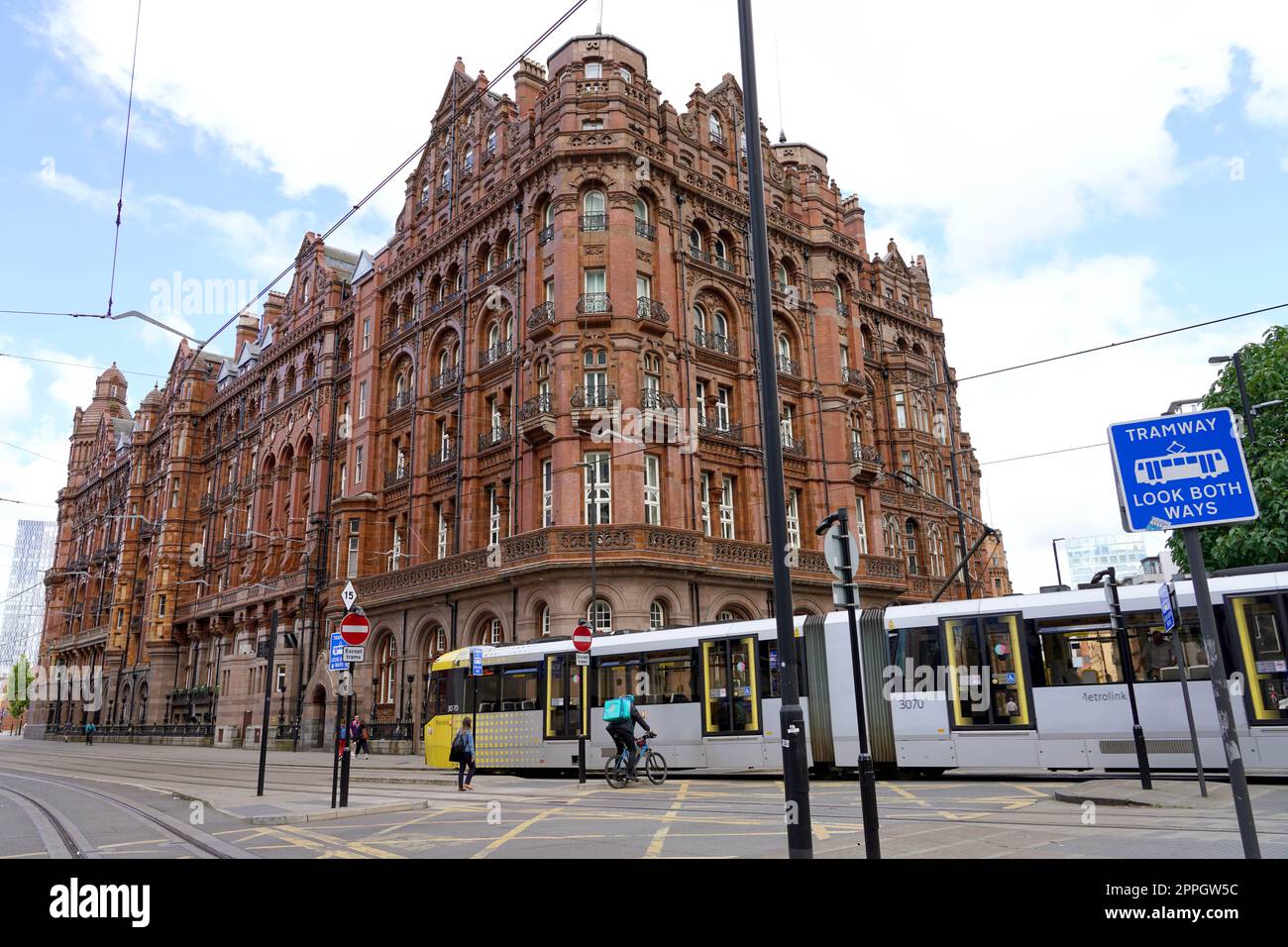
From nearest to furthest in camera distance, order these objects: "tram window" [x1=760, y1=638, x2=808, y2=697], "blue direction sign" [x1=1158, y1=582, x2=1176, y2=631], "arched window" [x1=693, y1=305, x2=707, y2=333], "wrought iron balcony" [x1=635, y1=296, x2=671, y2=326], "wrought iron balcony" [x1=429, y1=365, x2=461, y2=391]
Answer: "blue direction sign" [x1=1158, y1=582, x2=1176, y2=631] < "tram window" [x1=760, y1=638, x2=808, y2=697] < "wrought iron balcony" [x1=635, y1=296, x2=671, y2=326] < "arched window" [x1=693, y1=305, x2=707, y2=333] < "wrought iron balcony" [x1=429, y1=365, x2=461, y2=391]

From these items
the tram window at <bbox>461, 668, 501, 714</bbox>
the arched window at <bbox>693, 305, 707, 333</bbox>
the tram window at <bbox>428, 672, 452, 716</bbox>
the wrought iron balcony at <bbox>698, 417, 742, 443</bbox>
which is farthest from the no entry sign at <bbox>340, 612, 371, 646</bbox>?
the arched window at <bbox>693, 305, 707, 333</bbox>

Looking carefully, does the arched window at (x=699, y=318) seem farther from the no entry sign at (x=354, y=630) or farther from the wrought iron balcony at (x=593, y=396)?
the no entry sign at (x=354, y=630)

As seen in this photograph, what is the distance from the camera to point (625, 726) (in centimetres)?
1797

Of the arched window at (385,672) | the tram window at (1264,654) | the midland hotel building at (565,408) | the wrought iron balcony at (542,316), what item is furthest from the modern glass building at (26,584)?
the tram window at (1264,654)

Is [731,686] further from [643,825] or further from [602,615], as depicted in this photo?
[602,615]

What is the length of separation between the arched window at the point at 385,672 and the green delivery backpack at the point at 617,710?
22.8 m

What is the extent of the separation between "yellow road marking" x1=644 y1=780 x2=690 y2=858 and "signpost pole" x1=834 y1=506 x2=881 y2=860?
7.19 feet

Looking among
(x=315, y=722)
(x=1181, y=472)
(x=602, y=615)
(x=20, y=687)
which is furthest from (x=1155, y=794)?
(x=20, y=687)

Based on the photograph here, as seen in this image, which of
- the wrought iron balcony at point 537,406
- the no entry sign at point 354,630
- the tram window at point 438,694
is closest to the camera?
the no entry sign at point 354,630

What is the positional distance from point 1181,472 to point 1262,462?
888 inches

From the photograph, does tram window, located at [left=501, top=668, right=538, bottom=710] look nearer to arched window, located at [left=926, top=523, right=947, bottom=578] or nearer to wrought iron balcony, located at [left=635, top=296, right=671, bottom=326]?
wrought iron balcony, located at [left=635, top=296, right=671, bottom=326]

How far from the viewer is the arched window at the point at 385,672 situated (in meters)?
37.9

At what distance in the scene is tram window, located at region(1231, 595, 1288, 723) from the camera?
1443 centimetres
